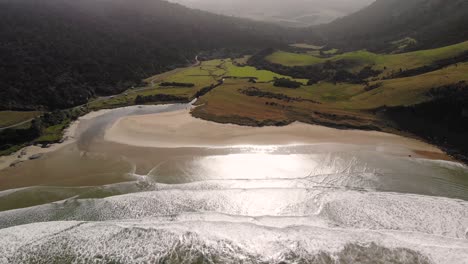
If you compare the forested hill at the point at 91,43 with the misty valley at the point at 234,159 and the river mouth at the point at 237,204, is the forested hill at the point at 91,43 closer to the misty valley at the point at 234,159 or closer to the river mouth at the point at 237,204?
the misty valley at the point at 234,159

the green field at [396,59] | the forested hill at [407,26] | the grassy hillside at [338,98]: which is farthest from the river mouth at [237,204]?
the forested hill at [407,26]

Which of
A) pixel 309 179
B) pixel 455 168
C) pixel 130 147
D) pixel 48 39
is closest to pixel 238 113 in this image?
pixel 130 147

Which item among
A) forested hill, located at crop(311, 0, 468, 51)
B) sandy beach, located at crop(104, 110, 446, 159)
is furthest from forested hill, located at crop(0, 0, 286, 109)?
forested hill, located at crop(311, 0, 468, 51)

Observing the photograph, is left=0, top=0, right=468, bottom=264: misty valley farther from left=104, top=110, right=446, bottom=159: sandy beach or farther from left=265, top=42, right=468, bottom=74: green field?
left=265, top=42, right=468, bottom=74: green field

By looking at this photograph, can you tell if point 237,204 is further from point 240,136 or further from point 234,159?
point 240,136

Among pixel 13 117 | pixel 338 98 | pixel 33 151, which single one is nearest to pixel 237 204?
pixel 33 151

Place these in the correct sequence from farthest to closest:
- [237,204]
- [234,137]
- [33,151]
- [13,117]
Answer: [13,117] < [234,137] < [33,151] < [237,204]
